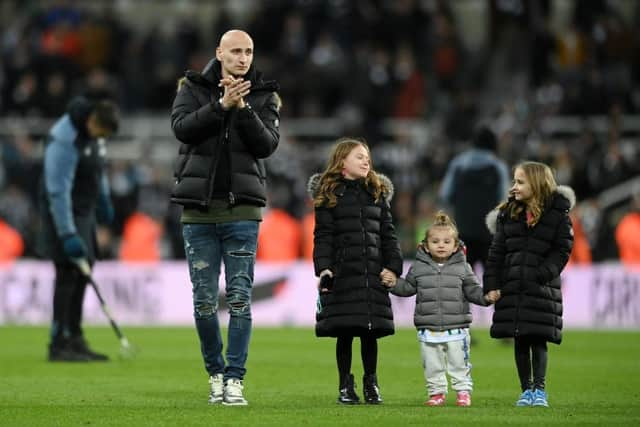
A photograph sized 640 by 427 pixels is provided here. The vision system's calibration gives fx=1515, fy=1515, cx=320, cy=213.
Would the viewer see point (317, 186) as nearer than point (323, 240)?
No

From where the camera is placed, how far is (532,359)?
34.8 ft

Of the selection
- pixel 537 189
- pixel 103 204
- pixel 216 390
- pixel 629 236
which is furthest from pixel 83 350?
pixel 629 236

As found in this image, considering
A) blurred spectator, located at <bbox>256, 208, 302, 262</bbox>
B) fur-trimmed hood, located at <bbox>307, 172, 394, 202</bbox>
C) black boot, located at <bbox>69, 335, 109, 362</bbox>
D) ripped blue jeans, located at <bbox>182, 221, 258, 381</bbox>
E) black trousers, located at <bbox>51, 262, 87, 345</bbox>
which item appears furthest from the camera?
blurred spectator, located at <bbox>256, 208, 302, 262</bbox>

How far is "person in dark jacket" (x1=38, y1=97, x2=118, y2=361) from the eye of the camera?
45.8 feet

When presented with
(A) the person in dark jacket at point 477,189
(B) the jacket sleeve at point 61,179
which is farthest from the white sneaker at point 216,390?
(A) the person in dark jacket at point 477,189

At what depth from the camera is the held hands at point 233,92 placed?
979 centimetres

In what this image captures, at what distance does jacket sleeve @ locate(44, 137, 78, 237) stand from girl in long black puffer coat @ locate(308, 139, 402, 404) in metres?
3.90

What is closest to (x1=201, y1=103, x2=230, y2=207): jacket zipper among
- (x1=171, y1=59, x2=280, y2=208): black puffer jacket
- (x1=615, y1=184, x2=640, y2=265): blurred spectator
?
(x1=171, y1=59, x2=280, y2=208): black puffer jacket

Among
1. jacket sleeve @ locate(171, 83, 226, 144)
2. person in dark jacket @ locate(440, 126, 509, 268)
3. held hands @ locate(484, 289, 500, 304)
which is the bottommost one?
held hands @ locate(484, 289, 500, 304)

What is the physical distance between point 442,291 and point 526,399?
3.11 ft

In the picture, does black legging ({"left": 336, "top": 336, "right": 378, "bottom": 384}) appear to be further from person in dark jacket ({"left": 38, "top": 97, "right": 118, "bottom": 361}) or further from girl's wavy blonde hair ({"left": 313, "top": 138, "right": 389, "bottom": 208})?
person in dark jacket ({"left": 38, "top": 97, "right": 118, "bottom": 361})

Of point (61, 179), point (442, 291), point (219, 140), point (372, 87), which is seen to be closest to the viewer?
point (219, 140)

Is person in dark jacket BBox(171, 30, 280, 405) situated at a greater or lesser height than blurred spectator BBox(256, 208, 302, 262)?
lesser

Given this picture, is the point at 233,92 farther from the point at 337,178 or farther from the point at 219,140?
the point at 337,178
